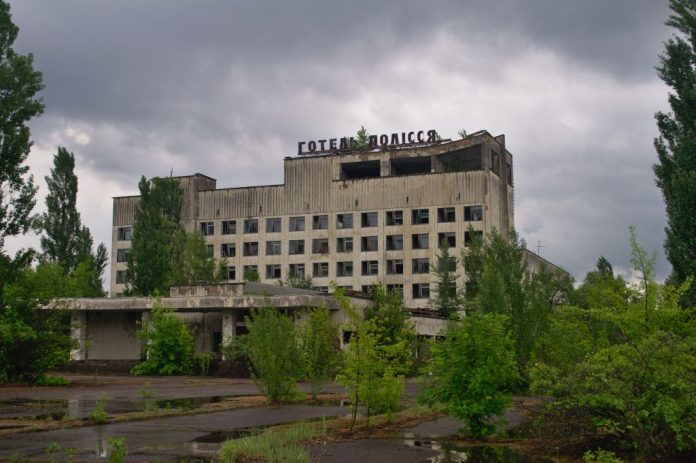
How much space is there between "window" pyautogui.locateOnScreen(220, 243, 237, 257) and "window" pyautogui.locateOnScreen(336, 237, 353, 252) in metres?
12.3

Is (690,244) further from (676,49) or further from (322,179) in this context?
(322,179)

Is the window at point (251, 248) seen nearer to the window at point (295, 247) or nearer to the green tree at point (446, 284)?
the window at point (295, 247)

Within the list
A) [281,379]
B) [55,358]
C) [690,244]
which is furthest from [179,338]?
[690,244]

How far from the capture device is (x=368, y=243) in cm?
7819

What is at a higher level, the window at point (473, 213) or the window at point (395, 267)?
the window at point (473, 213)

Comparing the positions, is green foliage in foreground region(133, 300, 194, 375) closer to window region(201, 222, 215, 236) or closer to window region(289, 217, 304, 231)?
window region(289, 217, 304, 231)

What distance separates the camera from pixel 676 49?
1033 inches

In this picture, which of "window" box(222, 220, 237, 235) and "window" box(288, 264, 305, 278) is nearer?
"window" box(288, 264, 305, 278)

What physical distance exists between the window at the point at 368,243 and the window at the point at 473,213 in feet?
32.5

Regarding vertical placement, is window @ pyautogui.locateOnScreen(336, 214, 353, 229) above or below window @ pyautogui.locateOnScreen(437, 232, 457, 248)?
above

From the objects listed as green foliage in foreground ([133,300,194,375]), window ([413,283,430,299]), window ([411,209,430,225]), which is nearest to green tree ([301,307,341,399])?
green foliage in foreground ([133,300,194,375])

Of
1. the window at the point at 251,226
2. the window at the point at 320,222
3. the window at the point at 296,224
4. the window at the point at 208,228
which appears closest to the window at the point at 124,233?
the window at the point at 208,228

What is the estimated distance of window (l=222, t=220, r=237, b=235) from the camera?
8375 centimetres

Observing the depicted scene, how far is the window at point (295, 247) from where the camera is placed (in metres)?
80.8
